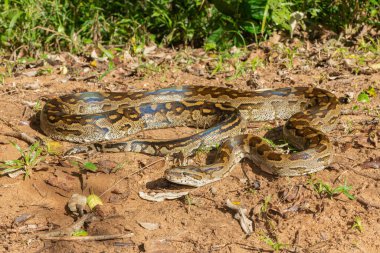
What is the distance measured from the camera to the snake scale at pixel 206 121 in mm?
8398

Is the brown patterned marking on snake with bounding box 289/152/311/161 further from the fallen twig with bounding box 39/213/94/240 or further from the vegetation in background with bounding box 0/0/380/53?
the vegetation in background with bounding box 0/0/380/53

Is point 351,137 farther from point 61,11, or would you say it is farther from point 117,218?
point 61,11

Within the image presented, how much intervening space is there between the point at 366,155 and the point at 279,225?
2.43 metres

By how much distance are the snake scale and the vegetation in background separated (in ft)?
8.98

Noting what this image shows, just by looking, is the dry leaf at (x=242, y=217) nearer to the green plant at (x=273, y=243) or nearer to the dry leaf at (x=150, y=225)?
the green plant at (x=273, y=243)

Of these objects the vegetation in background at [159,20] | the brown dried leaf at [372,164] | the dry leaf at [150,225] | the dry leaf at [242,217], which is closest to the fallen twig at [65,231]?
the dry leaf at [150,225]

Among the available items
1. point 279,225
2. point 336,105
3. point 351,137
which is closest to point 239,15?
point 336,105

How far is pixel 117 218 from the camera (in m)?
7.48

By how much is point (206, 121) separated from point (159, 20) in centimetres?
454

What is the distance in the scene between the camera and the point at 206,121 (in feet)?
35.1

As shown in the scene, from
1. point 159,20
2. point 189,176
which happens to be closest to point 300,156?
point 189,176

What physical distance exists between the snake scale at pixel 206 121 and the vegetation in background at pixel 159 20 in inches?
108

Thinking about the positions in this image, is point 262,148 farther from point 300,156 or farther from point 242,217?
point 242,217

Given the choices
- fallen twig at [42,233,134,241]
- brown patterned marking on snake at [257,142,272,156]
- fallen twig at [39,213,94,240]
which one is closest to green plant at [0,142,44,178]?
fallen twig at [39,213,94,240]
